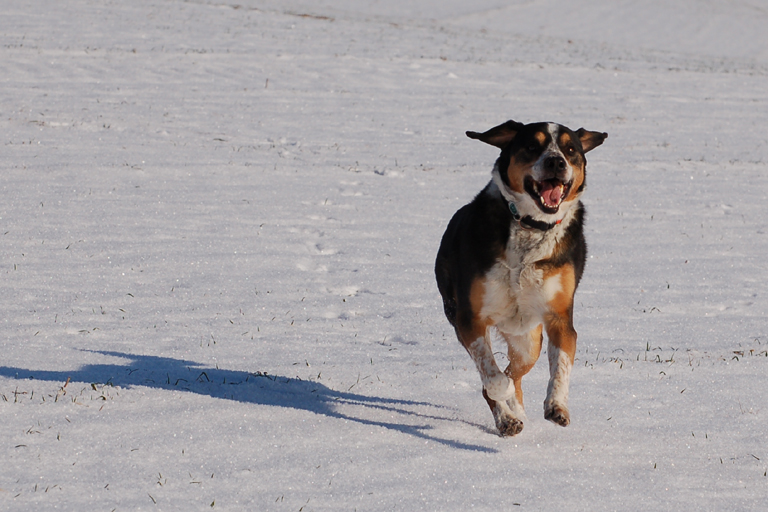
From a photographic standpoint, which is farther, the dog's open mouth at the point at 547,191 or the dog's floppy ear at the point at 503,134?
the dog's floppy ear at the point at 503,134

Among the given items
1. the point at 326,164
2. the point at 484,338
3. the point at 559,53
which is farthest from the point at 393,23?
the point at 484,338

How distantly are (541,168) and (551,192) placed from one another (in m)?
0.18

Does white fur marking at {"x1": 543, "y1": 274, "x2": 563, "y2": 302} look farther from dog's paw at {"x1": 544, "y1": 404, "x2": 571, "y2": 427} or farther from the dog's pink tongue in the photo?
dog's paw at {"x1": 544, "y1": 404, "x2": 571, "y2": 427}

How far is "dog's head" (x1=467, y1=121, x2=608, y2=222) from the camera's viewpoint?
5398 mm

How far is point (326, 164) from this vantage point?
14891 millimetres

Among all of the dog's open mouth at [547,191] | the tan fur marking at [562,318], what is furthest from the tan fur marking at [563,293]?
the dog's open mouth at [547,191]

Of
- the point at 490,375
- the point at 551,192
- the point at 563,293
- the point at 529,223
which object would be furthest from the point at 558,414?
the point at 551,192

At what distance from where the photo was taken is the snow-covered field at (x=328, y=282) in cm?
488

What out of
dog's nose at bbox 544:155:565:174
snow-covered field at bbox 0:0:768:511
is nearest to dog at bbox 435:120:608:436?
dog's nose at bbox 544:155:565:174

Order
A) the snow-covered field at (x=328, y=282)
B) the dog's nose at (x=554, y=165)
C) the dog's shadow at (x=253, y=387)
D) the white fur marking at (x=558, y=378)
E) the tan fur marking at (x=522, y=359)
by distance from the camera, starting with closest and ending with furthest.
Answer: the snow-covered field at (x=328, y=282) → the white fur marking at (x=558, y=378) → the dog's nose at (x=554, y=165) → the dog's shadow at (x=253, y=387) → the tan fur marking at (x=522, y=359)

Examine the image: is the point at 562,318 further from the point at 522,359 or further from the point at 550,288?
the point at 522,359

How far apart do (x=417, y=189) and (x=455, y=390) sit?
781 centimetres

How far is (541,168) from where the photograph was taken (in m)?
5.38

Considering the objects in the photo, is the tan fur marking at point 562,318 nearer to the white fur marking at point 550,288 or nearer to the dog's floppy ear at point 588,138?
the white fur marking at point 550,288
